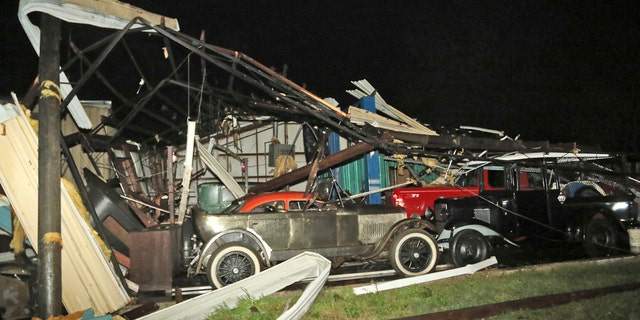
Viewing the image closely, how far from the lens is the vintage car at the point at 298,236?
23.0 ft

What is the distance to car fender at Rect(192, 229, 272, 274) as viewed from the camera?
7.05 metres

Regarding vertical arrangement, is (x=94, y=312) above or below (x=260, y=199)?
below

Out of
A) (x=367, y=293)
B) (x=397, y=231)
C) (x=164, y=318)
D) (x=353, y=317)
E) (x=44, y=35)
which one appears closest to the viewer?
(x=164, y=318)

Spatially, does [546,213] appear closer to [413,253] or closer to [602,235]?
[602,235]

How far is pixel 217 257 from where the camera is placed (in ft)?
22.5

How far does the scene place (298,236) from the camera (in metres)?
7.46

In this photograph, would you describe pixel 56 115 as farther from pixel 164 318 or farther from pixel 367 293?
pixel 367 293

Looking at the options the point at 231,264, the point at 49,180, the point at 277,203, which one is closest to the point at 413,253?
the point at 277,203

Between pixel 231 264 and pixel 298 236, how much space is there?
1.34m

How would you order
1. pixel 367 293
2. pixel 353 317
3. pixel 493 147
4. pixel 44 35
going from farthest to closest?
1. pixel 493 147
2. pixel 367 293
3. pixel 44 35
4. pixel 353 317

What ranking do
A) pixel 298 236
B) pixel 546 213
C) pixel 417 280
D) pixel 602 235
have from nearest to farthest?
pixel 417 280 → pixel 298 236 → pixel 546 213 → pixel 602 235

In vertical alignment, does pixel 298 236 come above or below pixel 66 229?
below

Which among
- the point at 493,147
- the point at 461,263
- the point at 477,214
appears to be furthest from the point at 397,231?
the point at 493,147

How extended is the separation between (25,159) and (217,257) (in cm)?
329
